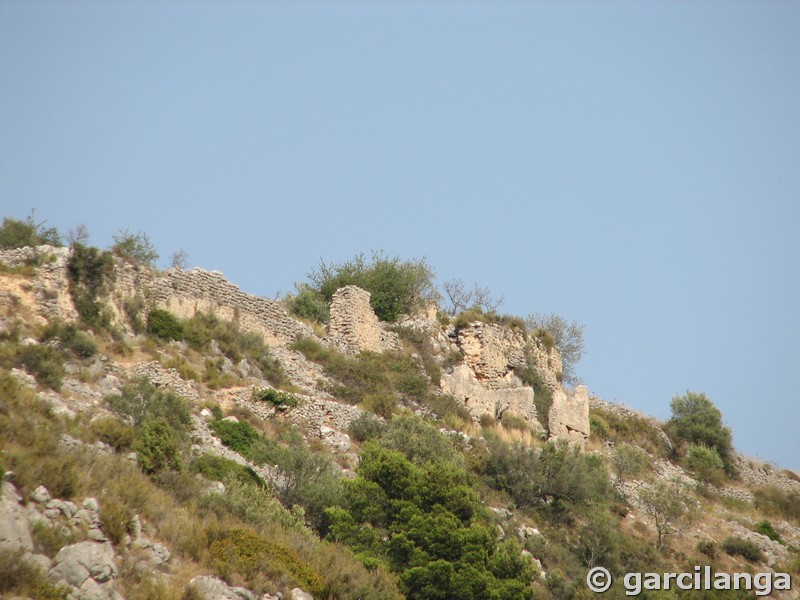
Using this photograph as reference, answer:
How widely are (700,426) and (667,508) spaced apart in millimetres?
13491

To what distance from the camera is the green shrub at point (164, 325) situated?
28.2m

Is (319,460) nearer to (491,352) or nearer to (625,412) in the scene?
(491,352)

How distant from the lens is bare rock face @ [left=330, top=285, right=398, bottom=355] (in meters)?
35.2

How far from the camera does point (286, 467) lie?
2273 centimetres

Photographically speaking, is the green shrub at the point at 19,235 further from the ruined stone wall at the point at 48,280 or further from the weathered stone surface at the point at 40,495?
the weathered stone surface at the point at 40,495

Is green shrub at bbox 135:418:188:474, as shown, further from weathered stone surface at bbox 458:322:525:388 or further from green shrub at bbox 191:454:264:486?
weathered stone surface at bbox 458:322:525:388

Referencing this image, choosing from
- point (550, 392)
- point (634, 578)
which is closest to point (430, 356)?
point (550, 392)

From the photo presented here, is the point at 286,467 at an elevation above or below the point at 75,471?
above

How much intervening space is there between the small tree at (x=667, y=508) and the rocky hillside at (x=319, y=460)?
0.31 feet

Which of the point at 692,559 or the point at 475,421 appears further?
the point at 475,421

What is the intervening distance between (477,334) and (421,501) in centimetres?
1801

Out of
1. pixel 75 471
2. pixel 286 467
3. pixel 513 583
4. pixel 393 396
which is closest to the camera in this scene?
pixel 75 471

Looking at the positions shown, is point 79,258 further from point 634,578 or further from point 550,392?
point 550,392

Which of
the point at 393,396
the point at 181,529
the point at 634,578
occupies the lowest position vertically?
the point at 181,529
